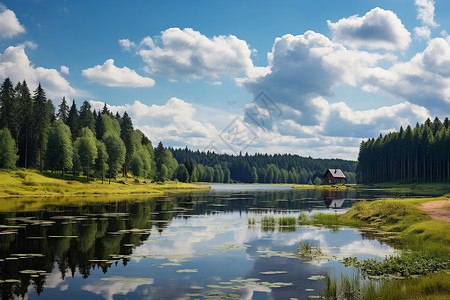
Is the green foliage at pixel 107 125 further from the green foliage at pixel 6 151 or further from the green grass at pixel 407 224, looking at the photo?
the green grass at pixel 407 224

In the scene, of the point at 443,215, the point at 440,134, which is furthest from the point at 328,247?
the point at 440,134

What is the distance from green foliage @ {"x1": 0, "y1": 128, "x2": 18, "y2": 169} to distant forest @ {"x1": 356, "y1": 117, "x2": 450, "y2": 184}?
117007mm

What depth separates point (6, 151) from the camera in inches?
3632

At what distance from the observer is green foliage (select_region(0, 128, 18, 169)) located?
91981mm

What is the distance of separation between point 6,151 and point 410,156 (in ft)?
399

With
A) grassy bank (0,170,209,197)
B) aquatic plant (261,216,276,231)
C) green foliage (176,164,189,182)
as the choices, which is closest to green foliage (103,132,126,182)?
grassy bank (0,170,209,197)

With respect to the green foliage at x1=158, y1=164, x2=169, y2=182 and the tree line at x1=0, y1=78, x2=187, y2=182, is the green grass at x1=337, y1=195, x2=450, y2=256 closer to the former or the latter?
the tree line at x1=0, y1=78, x2=187, y2=182

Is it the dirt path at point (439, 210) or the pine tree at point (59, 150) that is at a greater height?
the pine tree at point (59, 150)

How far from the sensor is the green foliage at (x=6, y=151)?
9198 cm

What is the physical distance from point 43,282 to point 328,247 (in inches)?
621

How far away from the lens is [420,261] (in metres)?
17.5

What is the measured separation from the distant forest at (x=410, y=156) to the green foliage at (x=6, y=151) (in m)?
117

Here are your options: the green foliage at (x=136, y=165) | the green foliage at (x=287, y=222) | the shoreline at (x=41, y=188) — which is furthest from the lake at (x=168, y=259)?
the green foliage at (x=136, y=165)

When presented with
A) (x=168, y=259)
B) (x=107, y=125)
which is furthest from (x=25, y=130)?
(x=168, y=259)
